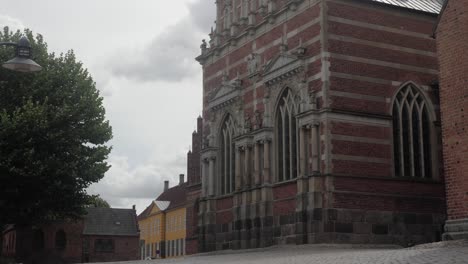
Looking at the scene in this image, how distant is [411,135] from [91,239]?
2192 inches

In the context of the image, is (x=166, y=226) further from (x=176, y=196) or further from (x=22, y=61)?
(x=22, y=61)

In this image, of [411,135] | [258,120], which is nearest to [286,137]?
[258,120]

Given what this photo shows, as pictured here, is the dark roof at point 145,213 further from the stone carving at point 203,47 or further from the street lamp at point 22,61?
the street lamp at point 22,61

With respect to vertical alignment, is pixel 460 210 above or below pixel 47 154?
below

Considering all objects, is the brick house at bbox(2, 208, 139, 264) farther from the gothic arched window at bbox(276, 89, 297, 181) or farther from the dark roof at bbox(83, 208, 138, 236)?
the gothic arched window at bbox(276, 89, 297, 181)

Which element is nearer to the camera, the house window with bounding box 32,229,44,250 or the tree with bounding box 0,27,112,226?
the tree with bounding box 0,27,112,226

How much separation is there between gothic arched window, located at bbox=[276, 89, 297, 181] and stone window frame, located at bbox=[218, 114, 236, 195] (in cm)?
396

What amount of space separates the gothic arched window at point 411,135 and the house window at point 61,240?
49.3 meters

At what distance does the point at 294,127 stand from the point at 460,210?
Answer: 463 inches

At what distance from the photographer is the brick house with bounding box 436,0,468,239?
21312 mm

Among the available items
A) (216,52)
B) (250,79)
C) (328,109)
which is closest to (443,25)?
(328,109)

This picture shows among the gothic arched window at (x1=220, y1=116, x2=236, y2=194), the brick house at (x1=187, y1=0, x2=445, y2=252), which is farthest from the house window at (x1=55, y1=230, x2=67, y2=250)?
the brick house at (x1=187, y1=0, x2=445, y2=252)

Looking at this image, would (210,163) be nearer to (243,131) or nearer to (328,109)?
(243,131)

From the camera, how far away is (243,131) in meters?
35.5
